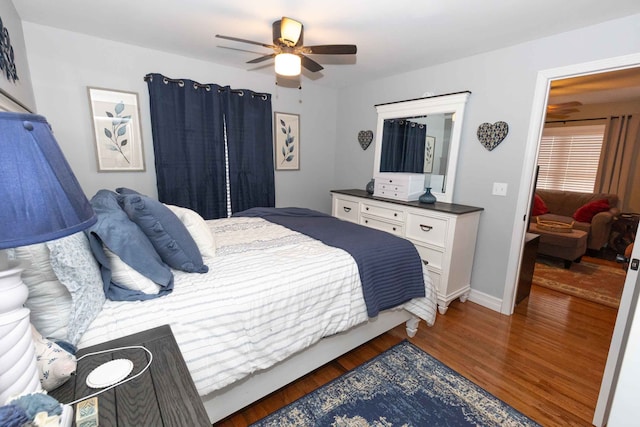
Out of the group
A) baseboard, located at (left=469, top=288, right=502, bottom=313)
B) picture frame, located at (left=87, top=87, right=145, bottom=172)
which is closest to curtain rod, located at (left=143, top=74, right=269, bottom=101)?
picture frame, located at (left=87, top=87, right=145, bottom=172)

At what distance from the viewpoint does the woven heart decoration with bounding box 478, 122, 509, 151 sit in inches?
104

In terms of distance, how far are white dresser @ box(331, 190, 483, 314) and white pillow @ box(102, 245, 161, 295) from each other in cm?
229

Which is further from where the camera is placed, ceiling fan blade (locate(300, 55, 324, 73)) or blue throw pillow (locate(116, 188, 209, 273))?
ceiling fan blade (locate(300, 55, 324, 73))

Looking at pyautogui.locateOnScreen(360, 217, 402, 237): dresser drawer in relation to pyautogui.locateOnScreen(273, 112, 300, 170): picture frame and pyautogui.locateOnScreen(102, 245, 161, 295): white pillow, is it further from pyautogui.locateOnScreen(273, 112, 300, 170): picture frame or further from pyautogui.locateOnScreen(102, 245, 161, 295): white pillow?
pyautogui.locateOnScreen(102, 245, 161, 295): white pillow

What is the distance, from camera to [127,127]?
114 inches

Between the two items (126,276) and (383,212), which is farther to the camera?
(383,212)

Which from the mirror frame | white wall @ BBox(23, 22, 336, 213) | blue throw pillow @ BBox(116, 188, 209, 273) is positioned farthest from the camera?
the mirror frame

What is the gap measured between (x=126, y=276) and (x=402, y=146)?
3068 millimetres

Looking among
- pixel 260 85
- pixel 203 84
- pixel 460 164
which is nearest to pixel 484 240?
pixel 460 164

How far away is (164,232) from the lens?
4.70 feet

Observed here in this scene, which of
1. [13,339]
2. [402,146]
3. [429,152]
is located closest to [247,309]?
[13,339]

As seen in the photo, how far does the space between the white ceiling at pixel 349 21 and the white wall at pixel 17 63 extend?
0.13 metres

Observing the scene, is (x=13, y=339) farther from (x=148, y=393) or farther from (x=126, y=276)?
(x=126, y=276)

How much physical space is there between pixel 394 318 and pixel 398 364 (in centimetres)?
31
